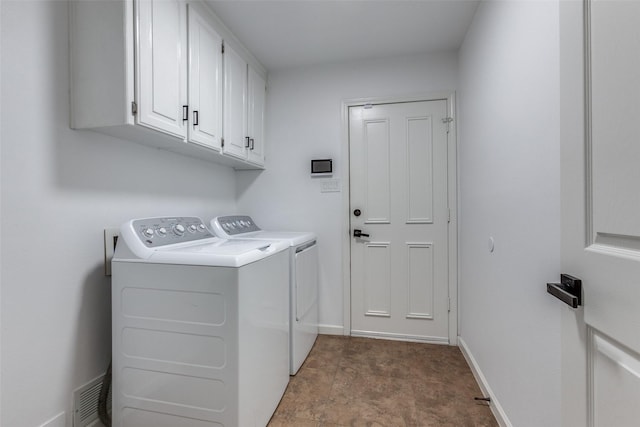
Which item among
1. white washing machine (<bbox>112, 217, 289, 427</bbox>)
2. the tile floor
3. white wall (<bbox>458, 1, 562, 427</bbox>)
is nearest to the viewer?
white wall (<bbox>458, 1, 562, 427</bbox>)

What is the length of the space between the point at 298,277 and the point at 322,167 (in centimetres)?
104

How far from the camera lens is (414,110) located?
7.78 feet

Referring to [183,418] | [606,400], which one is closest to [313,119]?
[183,418]

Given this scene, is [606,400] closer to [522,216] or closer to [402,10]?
[522,216]

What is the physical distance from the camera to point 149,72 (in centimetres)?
128

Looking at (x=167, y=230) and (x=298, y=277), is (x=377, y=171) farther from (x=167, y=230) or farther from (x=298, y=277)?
(x=167, y=230)

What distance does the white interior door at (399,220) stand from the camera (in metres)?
2.33

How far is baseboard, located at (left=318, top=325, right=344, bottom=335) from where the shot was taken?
249 centimetres

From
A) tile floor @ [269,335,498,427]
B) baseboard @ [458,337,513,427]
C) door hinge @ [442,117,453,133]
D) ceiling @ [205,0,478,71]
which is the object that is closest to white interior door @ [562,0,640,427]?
baseboard @ [458,337,513,427]

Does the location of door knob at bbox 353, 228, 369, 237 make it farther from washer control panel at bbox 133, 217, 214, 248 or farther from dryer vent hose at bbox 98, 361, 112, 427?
dryer vent hose at bbox 98, 361, 112, 427

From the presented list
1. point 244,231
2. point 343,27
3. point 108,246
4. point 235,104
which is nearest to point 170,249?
point 108,246

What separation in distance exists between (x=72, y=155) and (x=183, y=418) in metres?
1.28

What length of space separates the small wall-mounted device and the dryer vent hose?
1.91m

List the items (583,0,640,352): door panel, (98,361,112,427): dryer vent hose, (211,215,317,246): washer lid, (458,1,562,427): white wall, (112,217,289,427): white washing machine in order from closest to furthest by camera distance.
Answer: (583,0,640,352): door panel, (458,1,562,427): white wall, (112,217,289,427): white washing machine, (98,361,112,427): dryer vent hose, (211,215,317,246): washer lid
